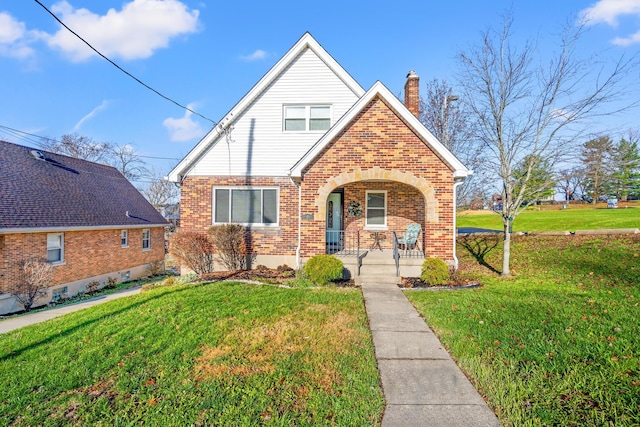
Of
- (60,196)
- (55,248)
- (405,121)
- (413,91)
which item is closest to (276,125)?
(405,121)

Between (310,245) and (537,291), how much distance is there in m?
6.24

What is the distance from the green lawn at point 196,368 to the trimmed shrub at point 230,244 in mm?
4568

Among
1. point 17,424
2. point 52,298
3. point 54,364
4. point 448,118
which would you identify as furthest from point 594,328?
point 52,298

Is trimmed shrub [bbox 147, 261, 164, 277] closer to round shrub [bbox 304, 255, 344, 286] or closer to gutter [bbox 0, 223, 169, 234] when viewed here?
gutter [bbox 0, 223, 169, 234]

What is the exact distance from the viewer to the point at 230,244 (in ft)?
37.0

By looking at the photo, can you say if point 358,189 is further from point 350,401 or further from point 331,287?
point 350,401

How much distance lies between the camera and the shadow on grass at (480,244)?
43.3 feet

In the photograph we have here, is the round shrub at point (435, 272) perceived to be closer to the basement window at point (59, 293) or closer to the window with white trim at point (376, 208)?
the window with white trim at point (376, 208)

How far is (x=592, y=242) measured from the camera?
12359mm

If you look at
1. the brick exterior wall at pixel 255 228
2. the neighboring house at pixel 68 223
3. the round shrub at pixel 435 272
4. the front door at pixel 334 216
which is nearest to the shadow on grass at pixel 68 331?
the brick exterior wall at pixel 255 228

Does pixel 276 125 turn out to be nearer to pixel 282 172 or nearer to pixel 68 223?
pixel 282 172

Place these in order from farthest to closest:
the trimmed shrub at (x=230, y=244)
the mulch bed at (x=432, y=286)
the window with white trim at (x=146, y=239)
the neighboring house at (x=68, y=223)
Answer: the window with white trim at (x=146, y=239) → the neighboring house at (x=68, y=223) → the trimmed shrub at (x=230, y=244) → the mulch bed at (x=432, y=286)

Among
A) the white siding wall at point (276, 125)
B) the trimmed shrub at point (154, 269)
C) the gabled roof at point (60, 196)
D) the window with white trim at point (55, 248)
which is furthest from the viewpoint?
the trimmed shrub at point (154, 269)

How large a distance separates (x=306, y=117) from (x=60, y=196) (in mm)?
13717
